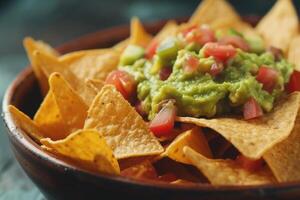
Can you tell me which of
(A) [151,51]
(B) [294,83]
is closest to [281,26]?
(B) [294,83]

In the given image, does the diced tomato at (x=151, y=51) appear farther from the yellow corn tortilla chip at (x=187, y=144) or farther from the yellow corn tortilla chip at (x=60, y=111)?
the yellow corn tortilla chip at (x=187, y=144)

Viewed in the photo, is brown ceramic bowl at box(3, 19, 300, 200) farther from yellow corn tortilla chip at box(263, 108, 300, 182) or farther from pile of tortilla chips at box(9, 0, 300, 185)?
yellow corn tortilla chip at box(263, 108, 300, 182)

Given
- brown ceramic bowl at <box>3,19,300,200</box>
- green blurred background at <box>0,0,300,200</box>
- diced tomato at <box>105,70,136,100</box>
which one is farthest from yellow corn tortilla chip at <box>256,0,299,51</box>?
green blurred background at <box>0,0,300,200</box>

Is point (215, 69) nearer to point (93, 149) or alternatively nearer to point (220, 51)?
point (220, 51)

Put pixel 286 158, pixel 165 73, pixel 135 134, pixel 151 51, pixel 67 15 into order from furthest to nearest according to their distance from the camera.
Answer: pixel 67 15
pixel 151 51
pixel 165 73
pixel 135 134
pixel 286 158

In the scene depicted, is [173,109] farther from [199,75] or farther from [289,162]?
[289,162]

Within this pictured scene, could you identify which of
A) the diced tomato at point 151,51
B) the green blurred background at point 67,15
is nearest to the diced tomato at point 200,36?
the diced tomato at point 151,51

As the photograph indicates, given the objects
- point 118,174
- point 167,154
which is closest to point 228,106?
point 167,154
